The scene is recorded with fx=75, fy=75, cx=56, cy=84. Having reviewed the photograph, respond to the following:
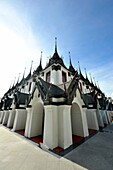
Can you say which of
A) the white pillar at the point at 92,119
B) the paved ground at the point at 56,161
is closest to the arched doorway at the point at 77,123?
the paved ground at the point at 56,161

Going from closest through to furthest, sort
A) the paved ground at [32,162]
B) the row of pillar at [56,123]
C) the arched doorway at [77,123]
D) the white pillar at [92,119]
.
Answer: the paved ground at [32,162] < the row of pillar at [56,123] < the arched doorway at [77,123] < the white pillar at [92,119]

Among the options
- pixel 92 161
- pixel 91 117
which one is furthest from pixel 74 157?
pixel 91 117

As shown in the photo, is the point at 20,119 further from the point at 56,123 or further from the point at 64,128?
the point at 64,128

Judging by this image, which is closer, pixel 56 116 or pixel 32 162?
pixel 32 162

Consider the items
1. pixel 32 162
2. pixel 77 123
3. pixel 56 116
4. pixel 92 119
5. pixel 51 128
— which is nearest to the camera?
pixel 32 162

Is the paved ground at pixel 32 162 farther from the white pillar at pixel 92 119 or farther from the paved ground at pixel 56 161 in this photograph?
the white pillar at pixel 92 119

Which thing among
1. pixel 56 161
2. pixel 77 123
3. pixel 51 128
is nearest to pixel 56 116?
pixel 51 128

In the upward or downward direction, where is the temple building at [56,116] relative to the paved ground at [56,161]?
upward

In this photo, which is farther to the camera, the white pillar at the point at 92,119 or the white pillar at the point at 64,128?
the white pillar at the point at 92,119

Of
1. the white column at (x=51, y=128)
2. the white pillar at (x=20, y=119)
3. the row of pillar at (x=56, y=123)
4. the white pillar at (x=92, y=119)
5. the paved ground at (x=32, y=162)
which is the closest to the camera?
the paved ground at (x=32, y=162)

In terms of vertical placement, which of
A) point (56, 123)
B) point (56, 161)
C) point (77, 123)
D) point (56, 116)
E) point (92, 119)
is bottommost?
point (56, 161)

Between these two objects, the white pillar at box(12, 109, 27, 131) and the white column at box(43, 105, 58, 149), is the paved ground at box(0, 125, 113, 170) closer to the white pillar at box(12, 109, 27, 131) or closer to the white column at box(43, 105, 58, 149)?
the white column at box(43, 105, 58, 149)

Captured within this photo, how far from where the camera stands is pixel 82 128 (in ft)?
26.5

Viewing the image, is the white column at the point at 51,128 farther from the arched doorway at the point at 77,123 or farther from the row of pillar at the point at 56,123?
the arched doorway at the point at 77,123
